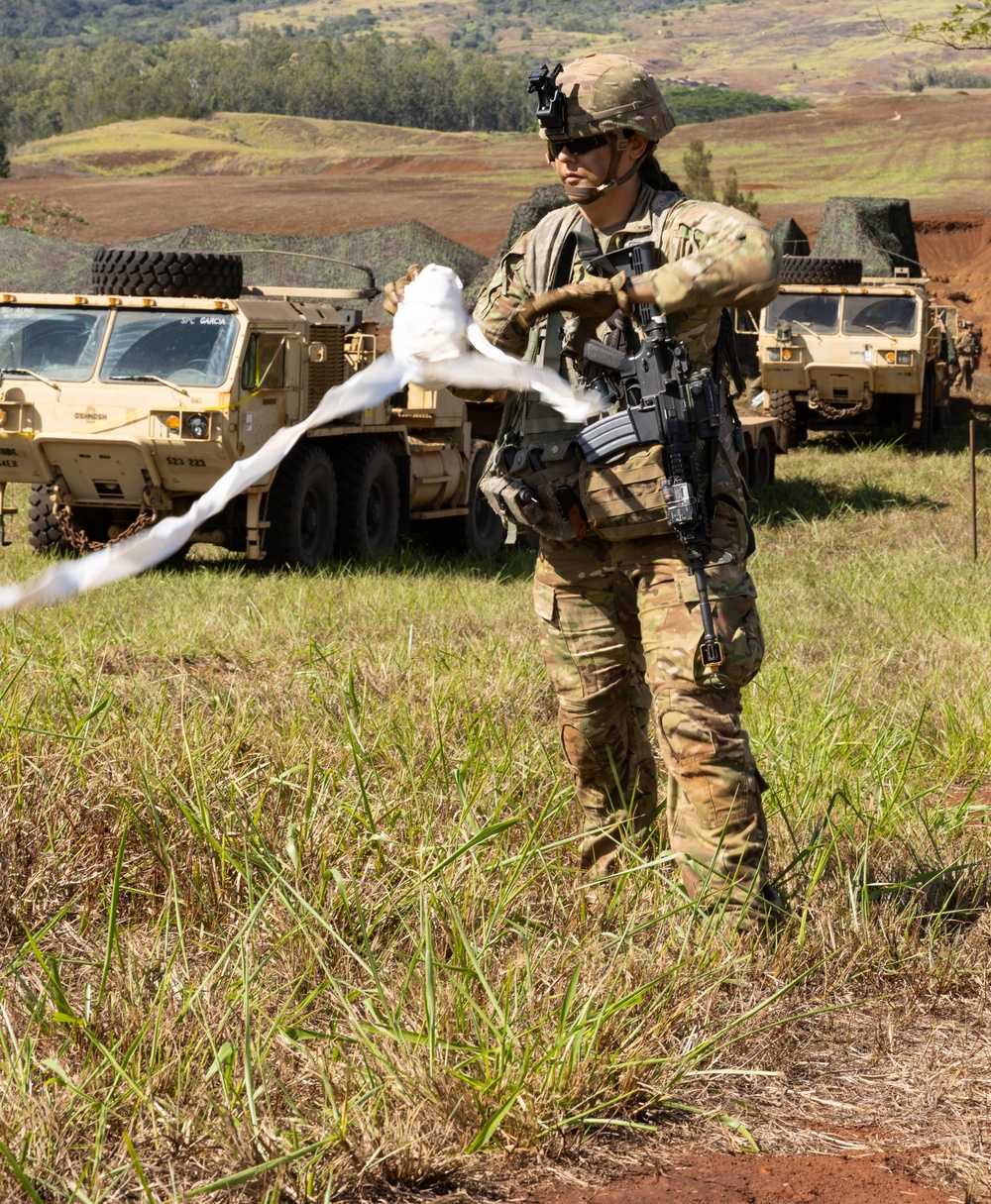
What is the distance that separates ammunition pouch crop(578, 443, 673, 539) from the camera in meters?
3.16

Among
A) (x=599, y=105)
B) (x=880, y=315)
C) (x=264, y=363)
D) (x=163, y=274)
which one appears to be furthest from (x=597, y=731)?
(x=880, y=315)

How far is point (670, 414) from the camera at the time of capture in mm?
3131

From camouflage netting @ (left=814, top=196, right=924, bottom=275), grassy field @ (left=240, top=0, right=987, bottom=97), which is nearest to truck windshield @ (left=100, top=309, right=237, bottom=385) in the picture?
camouflage netting @ (left=814, top=196, right=924, bottom=275)

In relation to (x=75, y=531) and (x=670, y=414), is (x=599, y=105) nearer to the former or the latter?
(x=670, y=414)

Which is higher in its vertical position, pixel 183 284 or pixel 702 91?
pixel 702 91

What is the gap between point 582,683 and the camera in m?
3.37

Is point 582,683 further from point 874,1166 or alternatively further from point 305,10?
point 305,10

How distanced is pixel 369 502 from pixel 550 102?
6812 millimetres

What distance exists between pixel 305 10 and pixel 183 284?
20295 cm

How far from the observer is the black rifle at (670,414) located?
3072 millimetres

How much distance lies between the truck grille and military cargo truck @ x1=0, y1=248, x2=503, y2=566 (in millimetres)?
11

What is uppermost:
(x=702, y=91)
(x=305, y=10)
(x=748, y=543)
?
(x=305, y=10)

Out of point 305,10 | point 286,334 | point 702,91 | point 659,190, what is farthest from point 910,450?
point 305,10

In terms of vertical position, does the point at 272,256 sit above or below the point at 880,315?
above
